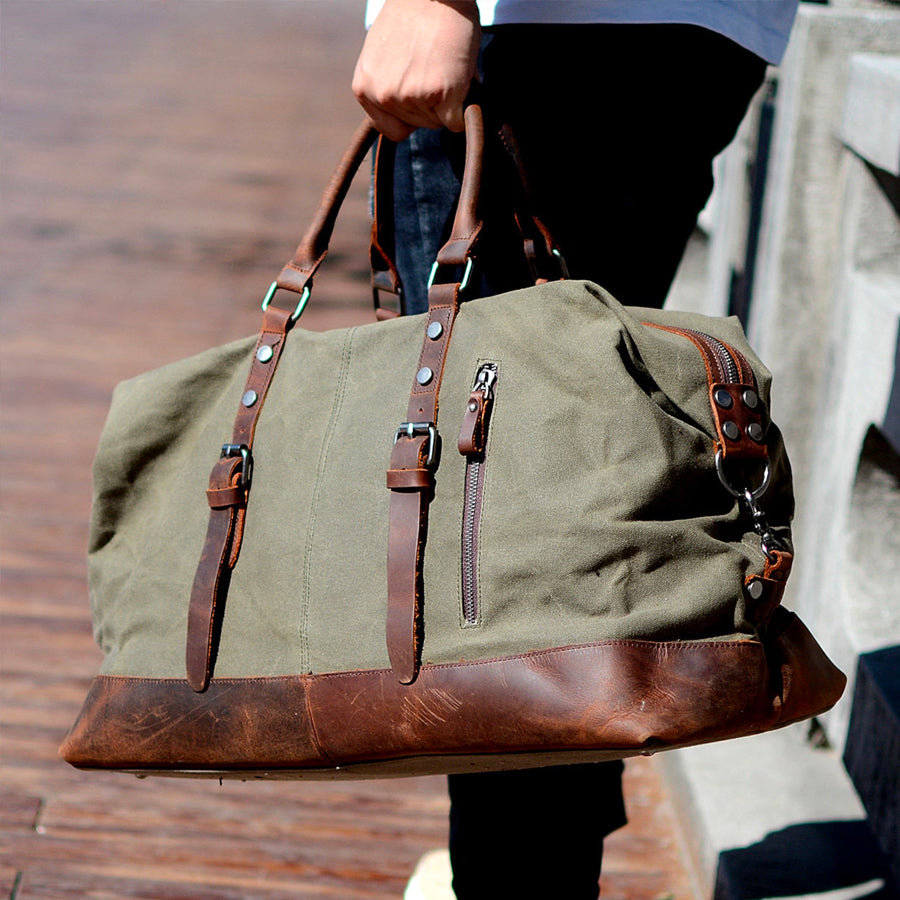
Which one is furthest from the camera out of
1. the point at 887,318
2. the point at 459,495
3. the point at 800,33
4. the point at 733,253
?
the point at 733,253

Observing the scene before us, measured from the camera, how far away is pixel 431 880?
2070 millimetres

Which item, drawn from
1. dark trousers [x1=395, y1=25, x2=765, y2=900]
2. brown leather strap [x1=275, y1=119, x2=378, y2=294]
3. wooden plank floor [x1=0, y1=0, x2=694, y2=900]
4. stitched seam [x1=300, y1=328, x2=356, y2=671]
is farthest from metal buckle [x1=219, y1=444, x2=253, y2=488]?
wooden plank floor [x1=0, y1=0, x2=694, y2=900]

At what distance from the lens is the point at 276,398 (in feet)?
5.09

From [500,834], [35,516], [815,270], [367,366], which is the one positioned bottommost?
[35,516]

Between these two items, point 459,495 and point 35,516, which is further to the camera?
point 35,516

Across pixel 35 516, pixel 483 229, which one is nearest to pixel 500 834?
pixel 483 229

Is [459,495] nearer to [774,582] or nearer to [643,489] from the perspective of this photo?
[643,489]

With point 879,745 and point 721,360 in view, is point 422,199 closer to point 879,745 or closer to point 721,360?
point 721,360

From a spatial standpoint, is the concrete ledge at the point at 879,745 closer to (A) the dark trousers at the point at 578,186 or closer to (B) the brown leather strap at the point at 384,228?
(A) the dark trousers at the point at 578,186

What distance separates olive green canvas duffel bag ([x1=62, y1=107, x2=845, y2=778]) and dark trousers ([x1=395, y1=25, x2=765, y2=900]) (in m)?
0.11

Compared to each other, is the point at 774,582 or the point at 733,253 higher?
the point at 774,582

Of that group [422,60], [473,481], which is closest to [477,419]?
[473,481]

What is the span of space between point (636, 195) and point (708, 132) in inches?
5.1

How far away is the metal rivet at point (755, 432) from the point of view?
4.34 feet
